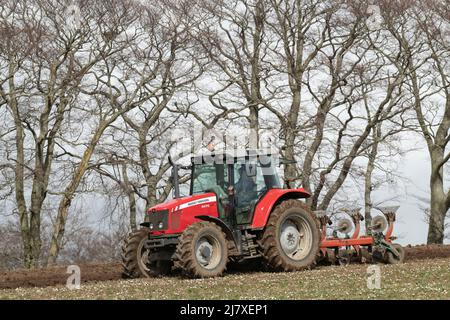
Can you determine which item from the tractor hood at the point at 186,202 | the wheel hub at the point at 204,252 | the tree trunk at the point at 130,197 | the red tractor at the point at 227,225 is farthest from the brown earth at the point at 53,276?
the tree trunk at the point at 130,197

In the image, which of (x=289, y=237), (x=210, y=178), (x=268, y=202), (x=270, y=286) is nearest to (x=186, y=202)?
(x=210, y=178)

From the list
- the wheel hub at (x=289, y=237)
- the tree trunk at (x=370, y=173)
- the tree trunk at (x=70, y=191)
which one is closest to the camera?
the wheel hub at (x=289, y=237)

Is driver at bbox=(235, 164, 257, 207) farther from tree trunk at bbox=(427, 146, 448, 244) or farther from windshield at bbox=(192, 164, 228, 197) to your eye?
tree trunk at bbox=(427, 146, 448, 244)

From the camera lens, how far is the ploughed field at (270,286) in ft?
34.9

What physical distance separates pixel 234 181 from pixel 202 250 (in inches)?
67.8

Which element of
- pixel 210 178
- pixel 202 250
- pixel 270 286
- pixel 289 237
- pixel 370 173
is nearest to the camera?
pixel 270 286

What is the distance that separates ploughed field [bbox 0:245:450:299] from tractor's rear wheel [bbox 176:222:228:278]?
0.36 meters

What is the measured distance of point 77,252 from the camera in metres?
51.6

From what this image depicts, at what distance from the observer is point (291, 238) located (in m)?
15.7

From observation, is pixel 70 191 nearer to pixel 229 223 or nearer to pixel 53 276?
pixel 53 276

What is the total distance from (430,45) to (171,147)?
34.2ft

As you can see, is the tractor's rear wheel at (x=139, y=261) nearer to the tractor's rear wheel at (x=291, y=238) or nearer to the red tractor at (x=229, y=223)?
the red tractor at (x=229, y=223)

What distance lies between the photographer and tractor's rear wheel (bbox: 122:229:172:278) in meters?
15.4

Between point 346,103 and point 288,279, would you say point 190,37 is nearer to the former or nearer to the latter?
point 346,103
